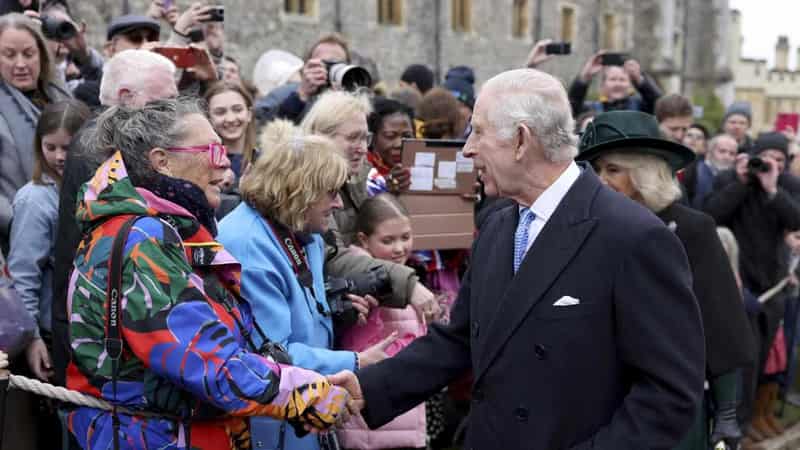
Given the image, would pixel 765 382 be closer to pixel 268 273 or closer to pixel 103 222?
pixel 268 273

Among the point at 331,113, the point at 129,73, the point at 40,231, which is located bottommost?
the point at 40,231

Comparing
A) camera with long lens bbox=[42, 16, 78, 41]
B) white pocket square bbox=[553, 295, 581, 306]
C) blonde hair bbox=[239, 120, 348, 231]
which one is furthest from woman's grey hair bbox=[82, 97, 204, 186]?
camera with long lens bbox=[42, 16, 78, 41]

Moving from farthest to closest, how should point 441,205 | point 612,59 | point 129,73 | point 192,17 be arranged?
1. point 612,59
2. point 192,17
3. point 441,205
4. point 129,73

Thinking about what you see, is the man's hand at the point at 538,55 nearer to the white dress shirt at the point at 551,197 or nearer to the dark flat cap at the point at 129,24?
the dark flat cap at the point at 129,24

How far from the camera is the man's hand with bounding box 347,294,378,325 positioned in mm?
3434

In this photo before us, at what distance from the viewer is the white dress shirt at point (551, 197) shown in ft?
8.34

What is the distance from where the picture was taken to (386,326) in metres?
3.75

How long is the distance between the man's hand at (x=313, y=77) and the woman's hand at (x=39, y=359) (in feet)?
8.02

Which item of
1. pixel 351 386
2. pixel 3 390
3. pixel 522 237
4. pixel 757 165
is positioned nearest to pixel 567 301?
pixel 522 237

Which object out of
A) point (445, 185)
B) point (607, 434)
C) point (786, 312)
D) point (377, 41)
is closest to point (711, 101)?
point (377, 41)

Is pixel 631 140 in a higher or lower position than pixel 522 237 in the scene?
higher

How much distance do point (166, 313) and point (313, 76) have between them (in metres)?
3.11

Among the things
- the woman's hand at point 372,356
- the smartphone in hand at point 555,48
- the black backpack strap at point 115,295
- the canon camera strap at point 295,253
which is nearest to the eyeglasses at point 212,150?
the black backpack strap at point 115,295

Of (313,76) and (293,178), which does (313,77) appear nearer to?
(313,76)
